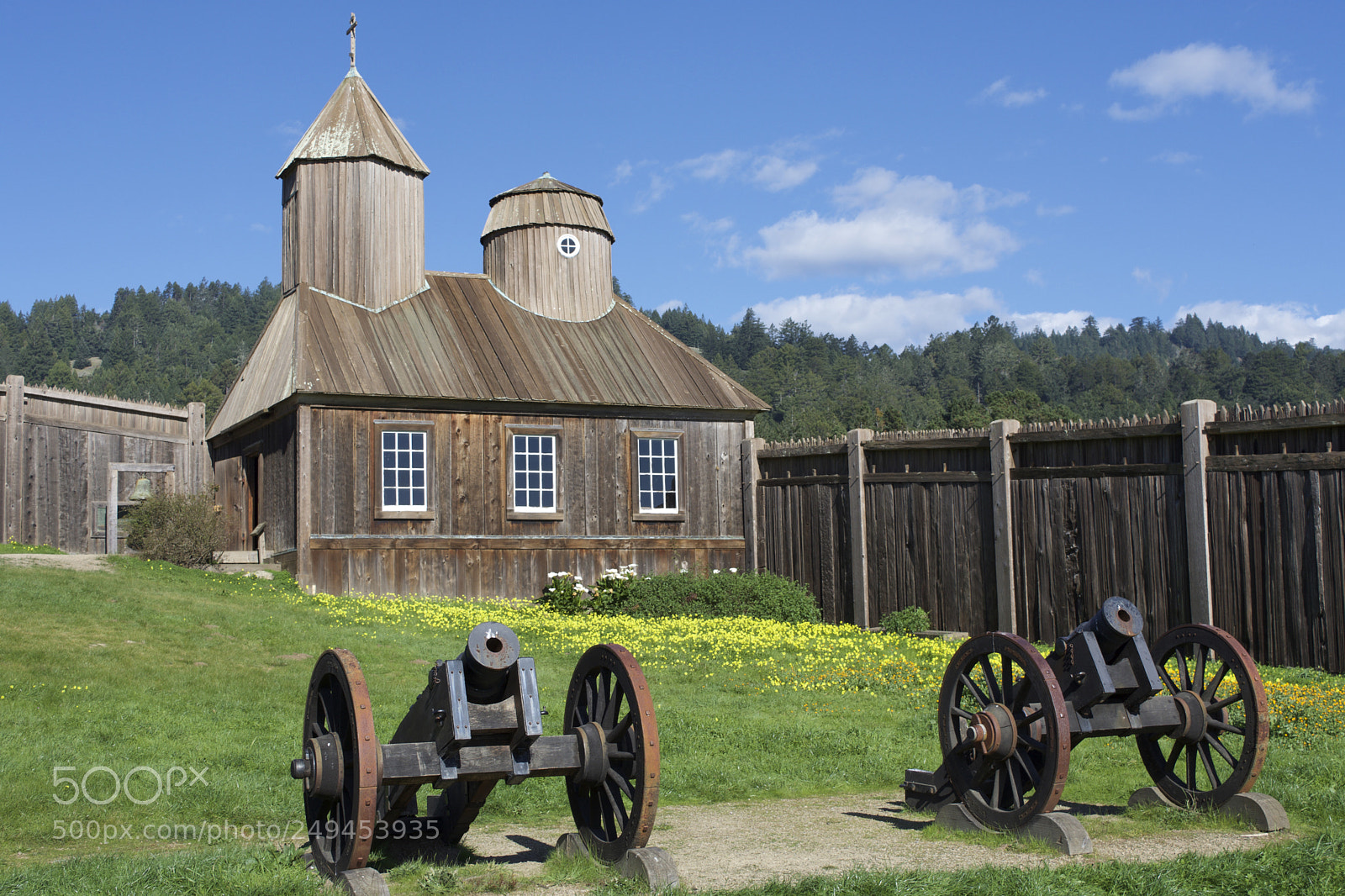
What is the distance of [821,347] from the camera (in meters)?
130

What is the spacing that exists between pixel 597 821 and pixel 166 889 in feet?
7.11

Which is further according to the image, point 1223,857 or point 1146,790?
point 1146,790

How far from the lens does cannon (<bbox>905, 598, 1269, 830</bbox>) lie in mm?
6586

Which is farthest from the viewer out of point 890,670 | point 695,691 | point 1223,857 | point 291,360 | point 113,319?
point 113,319

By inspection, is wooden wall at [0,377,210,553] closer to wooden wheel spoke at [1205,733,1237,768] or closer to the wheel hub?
the wheel hub

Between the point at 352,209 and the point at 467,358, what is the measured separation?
366 centimetres

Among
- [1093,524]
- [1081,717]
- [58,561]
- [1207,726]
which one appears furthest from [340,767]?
[58,561]

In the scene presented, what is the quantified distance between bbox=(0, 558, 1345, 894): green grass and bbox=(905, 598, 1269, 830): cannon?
0.50 metres

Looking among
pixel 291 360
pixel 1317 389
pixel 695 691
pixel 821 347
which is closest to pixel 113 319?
pixel 821 347

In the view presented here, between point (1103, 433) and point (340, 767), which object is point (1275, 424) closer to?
point (1103, 433)

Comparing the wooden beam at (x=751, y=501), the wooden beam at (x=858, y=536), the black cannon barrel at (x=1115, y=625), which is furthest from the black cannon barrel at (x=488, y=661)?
the wooden beam at (x=751, y=501)

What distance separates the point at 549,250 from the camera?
77.7ft

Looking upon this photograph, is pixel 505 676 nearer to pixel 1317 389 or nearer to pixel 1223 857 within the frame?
pixel 1223 857

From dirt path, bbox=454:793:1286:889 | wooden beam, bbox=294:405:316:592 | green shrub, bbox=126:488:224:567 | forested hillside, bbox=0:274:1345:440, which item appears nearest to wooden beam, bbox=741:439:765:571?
wooden beam, bbox=294:405:316:592
